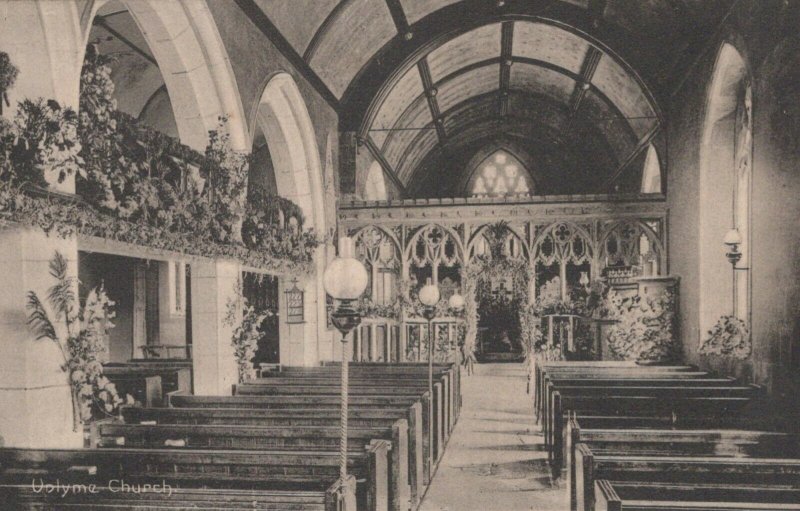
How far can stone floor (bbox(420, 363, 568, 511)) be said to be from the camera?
5.41 meters

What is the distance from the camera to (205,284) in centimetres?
765

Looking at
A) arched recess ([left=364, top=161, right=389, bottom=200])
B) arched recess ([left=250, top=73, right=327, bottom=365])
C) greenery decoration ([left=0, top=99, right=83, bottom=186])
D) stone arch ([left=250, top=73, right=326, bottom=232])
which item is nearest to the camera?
greenery decoration ([left=0, top=99, right=83, bottom=186])

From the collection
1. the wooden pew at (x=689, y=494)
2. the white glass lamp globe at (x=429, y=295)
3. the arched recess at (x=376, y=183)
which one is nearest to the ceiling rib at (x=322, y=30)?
the white glass lamp globe at (x=429, y=295)

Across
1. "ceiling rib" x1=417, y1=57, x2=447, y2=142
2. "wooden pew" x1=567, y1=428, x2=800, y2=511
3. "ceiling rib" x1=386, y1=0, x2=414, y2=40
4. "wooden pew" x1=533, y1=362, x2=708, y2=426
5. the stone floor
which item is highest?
"ceiling rib" x1=386, y1=0, x2=414, y2=40

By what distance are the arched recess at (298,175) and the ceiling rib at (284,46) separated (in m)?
0.40

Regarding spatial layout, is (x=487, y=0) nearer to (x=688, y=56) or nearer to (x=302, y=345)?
(x=688, y=56)

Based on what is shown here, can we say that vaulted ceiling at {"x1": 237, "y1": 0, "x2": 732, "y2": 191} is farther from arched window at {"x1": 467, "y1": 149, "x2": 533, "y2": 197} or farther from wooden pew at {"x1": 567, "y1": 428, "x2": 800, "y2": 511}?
wooden pew at {"x1": 567, "y1": 428, "x2": 800, "y2": 511}

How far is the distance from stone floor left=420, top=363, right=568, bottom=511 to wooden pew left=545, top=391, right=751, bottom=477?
415 millimetres

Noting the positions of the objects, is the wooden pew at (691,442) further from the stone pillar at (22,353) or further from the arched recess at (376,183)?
the arched recess at (376,183)

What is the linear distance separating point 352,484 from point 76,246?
2906 mm

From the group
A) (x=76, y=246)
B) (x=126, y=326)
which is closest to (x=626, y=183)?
(x=126, y=326)

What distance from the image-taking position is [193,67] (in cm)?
752

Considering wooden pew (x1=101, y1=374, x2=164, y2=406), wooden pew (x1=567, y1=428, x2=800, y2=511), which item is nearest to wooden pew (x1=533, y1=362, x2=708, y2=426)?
wooden pew (x1=567, y1=428, x2=800, y2=511)

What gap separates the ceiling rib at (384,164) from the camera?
14.8 m
